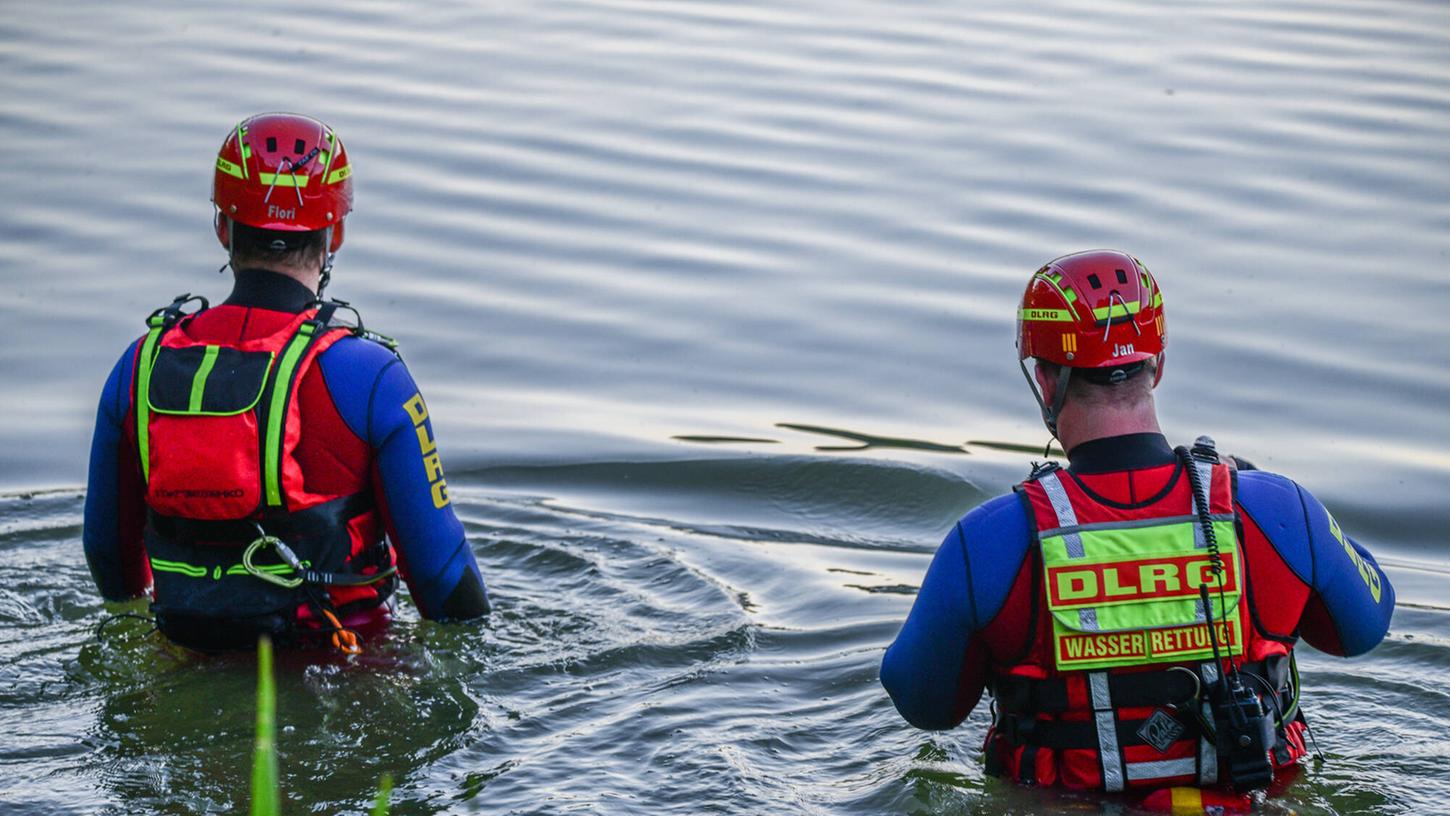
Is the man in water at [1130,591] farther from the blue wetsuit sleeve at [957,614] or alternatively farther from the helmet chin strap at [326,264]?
the helmet chin strap at [326,264]

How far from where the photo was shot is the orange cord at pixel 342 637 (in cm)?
521

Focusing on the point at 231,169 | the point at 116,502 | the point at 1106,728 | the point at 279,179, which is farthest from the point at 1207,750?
the point at 116,502

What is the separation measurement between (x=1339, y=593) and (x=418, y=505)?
2.57 meters

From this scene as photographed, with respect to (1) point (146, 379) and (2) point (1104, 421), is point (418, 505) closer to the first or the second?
(1) point (146, 379)

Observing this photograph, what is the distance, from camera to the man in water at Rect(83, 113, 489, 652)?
4.93 m

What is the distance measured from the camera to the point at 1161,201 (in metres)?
13.2

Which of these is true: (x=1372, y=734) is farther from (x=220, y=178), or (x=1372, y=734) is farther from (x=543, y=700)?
(x=220, y=178)

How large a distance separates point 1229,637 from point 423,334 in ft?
23.4

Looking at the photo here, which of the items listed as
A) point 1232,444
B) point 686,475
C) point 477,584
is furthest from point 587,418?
point 477,584

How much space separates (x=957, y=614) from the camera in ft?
13.7

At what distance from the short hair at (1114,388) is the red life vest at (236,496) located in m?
2.13

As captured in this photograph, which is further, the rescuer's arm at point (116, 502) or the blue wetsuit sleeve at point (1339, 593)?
the rescuer's arm at point (116, 502)

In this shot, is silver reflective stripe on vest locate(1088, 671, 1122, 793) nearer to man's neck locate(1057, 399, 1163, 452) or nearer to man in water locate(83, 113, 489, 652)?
man's neck locate(1057, 399, 1163, 452)

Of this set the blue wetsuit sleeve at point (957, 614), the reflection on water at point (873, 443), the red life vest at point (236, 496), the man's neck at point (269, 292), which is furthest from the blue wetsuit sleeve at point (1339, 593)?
the reflection on water at point (873, 443)
